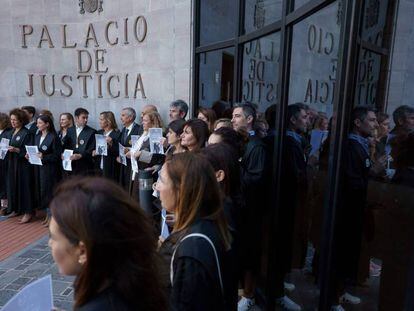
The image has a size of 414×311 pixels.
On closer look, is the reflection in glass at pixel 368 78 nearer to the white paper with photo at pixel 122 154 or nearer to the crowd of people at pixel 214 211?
the crowd of people at pixel 214 211

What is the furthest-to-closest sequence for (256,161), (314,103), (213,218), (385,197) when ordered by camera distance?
1. (256,161)
2. (314,103)
3. (385,197)
4. (213,218)

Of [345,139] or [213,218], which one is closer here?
[213,218]

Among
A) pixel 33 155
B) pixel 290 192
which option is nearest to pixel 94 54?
pixel 33 155

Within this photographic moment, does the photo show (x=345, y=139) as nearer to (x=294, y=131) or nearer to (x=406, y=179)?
(x=406, y=179)

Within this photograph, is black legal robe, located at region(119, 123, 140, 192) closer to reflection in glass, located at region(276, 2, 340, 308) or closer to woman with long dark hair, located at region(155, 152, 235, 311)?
reflection in glass, located at region(276, 2, 340, 308)

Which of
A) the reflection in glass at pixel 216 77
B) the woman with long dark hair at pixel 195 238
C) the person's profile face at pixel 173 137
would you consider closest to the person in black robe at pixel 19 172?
the reflection in glass at pixel 216 77

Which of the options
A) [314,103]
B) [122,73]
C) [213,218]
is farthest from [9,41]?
[213,218]

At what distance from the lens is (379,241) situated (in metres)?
2.25

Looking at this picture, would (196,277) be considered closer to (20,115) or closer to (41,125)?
(41,125)

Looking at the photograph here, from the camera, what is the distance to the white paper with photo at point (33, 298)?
128cm

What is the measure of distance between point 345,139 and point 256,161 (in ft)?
3.88

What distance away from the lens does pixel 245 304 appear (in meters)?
3.78

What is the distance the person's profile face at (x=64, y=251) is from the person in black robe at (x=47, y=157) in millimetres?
5116

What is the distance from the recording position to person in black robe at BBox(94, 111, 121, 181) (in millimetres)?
6176
